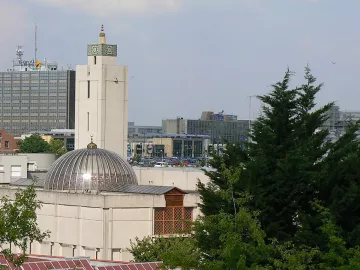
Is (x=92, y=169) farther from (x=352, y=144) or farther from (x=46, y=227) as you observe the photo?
(x=352, y=144)

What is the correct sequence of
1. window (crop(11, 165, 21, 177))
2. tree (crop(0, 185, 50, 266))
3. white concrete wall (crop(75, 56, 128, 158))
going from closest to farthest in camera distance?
tree (crop(0, 185, 50, 266)) → white concrete wall (crop(75, 56, 128, 158)) → window (crop(11, 165, 21, 177))

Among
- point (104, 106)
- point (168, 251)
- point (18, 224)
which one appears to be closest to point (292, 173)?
point (168, 251)

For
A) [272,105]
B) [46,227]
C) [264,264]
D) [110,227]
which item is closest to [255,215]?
[264,264]

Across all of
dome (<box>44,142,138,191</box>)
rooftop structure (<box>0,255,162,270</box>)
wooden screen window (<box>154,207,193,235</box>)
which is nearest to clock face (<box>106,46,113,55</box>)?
dome (<box>44,142,138,191</box>)

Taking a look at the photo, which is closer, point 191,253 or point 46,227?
point 191,253

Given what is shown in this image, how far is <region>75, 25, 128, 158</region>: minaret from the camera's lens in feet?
397

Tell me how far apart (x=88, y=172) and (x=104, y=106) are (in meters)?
35.5

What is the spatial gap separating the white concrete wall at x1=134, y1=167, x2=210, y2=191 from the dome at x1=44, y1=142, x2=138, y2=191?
1127cm

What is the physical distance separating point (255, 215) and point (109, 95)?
7822 cm

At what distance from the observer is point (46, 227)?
8475 cm

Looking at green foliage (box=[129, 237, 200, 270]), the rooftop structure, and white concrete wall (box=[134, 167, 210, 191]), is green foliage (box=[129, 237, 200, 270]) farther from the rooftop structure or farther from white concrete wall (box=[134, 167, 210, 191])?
white concrete wall (box=[134, 167, 210, 191])

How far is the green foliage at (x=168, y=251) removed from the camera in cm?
4388

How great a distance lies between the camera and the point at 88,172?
282 ft

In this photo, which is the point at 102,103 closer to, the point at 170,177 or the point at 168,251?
the point at 170,177
